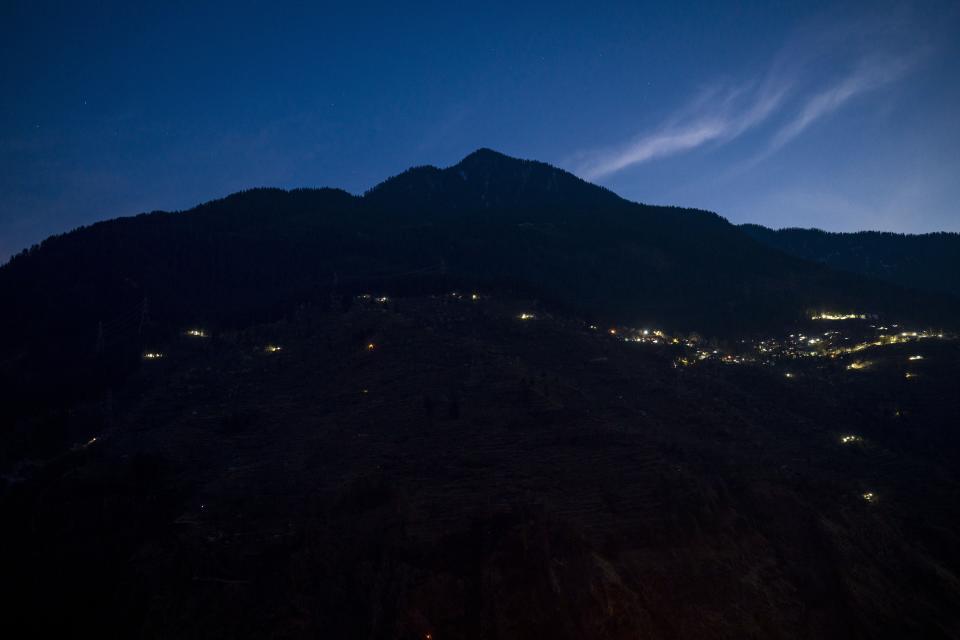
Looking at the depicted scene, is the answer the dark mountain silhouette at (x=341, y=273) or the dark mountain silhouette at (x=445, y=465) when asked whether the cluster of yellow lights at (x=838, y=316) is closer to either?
the dark mountain silhouette at (x=341, y=273)

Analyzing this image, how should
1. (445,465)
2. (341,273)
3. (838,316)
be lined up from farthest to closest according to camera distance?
(838,316), (341,273), (445,465)

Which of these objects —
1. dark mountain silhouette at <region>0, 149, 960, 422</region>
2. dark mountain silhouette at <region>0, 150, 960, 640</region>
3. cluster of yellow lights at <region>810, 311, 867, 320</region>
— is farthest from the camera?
cluster of yellow lights at <region>810, 311, 867, 320</region>

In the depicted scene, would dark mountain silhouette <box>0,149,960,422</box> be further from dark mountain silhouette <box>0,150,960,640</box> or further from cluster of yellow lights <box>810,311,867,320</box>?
cluster of yellow lights <box>810,311,867,320</box>

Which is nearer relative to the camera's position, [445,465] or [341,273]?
[445,465]

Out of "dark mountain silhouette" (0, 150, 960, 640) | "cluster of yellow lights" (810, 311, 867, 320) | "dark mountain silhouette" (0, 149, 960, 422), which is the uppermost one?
"dark mountain silhouette" (0, 149, 960, 422)

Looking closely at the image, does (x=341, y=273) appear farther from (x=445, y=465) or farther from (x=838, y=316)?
(x=838, y=316)

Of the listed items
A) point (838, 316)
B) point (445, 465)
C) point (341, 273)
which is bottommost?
point (445, 465)

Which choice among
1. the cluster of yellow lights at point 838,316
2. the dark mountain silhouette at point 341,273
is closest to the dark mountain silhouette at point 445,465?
the dark mountain silhouette at point 341,273

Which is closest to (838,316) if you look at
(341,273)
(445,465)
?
(341,273)

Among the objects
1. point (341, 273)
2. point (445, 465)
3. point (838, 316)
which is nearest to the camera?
point (445, 465)

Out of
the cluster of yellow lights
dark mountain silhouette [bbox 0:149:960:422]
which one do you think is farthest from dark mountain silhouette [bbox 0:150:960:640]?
the cluster of yellow lights

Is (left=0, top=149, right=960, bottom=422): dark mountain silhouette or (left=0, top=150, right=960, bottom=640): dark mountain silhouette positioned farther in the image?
(left=0, top=149, right=960, bottom=422): dark mountain silhouette

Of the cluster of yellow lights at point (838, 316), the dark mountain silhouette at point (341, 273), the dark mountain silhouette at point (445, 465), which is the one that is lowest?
the dark mountain silhouette at point (445, 465)
